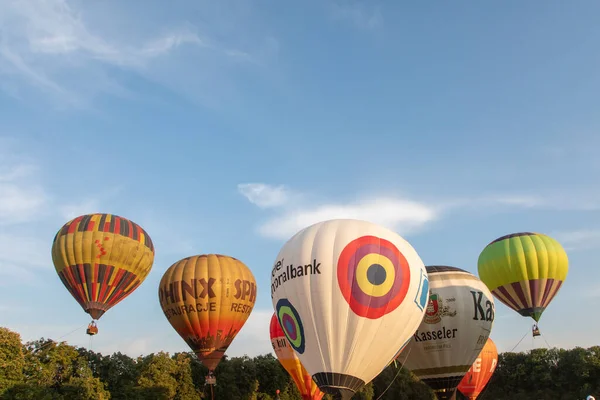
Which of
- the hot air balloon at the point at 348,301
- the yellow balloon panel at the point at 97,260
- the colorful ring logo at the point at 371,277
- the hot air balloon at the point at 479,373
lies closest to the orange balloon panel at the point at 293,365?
the yellow balloon panel at the point at 97,260

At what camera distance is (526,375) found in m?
48.1

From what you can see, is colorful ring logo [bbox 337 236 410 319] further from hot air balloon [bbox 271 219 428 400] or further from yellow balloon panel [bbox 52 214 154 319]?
yellow balloon panel [bbox 52 214 154 319]

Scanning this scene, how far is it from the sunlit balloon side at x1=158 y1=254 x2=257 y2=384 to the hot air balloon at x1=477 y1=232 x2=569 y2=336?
54.2 ft

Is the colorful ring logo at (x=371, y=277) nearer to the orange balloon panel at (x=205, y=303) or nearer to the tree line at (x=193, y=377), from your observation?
the orange balloon panel at (x=205, y=303)

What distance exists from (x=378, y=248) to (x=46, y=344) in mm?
24226

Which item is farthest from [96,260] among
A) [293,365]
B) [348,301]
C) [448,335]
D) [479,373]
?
[479,373]

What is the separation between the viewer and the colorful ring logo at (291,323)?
58.6 feet

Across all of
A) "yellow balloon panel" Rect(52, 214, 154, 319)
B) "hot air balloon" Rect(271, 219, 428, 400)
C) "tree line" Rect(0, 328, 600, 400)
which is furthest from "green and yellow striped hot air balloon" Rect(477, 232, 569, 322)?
"yellow balloon panel" Rect(52, 214, 154, 319)

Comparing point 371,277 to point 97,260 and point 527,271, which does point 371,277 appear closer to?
point 97,260

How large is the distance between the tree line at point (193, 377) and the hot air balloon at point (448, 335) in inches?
377

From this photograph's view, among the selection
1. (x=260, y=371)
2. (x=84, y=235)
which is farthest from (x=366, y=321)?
(x=260, y=371)

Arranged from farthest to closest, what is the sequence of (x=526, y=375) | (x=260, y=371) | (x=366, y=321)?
1. (x=526, y=375)
2. (x=260, y=371)
3. (x=366, y=321)

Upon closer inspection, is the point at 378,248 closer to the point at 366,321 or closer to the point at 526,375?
the point at 366,321

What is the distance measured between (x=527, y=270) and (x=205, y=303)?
20.0 meters
